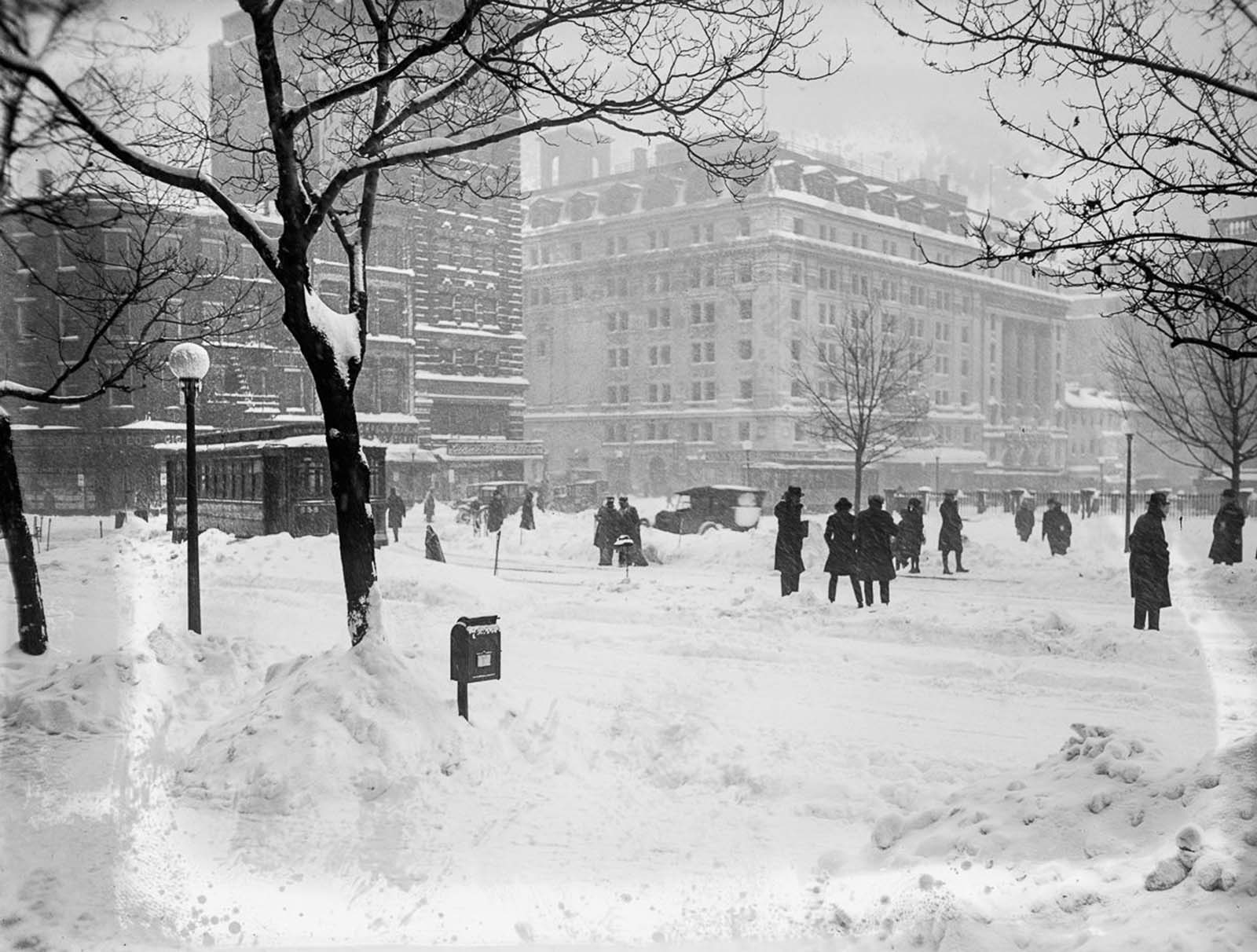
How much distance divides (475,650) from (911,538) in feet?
50.6

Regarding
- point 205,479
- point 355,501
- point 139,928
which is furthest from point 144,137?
point 205,479

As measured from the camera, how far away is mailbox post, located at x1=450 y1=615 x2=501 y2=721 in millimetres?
7535

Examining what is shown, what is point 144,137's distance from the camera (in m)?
9.32

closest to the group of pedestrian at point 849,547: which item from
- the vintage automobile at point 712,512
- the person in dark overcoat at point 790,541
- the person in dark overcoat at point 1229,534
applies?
the person in dark overcoat at point 790,541

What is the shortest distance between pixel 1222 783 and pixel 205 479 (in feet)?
88.6

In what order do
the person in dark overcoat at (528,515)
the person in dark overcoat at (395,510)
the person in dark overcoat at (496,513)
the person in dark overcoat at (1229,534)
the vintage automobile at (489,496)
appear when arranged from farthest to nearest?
the vintage automobile at (489,496), the person in dark overcoat at (528,515), the person in dark overcoat at (496,513), the person in dark overcoat at (395,510), the person in dark overcoat at (1229,534)

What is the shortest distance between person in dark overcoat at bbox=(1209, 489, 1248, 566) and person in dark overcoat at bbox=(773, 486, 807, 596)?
8456mm

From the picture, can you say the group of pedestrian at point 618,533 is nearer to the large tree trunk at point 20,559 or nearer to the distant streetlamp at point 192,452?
the distant streetlamp at point 192,452

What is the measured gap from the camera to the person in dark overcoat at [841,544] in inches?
603

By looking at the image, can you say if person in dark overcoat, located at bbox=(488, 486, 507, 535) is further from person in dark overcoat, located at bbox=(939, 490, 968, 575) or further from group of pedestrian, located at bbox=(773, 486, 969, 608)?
group of pedestrian, located at bbox=(773, 486, 969, 608)

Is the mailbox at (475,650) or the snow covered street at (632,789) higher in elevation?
the mailbox at (475,650)

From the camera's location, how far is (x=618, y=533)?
22875mm

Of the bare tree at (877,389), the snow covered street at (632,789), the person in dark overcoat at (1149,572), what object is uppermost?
the bare tree at (877,389)

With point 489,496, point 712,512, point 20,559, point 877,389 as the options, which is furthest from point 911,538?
point 489,496
